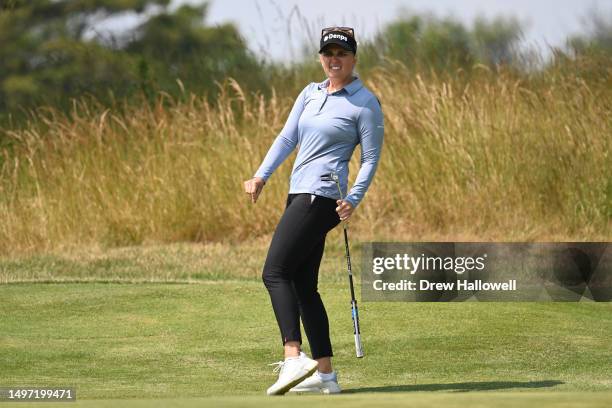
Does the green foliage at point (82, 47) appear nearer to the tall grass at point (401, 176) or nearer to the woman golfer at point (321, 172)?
the tall grass at point (401, 176)

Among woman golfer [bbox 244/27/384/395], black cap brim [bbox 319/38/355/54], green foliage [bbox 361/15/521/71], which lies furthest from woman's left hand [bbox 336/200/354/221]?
green foliage [bbox 361/15/521/71]

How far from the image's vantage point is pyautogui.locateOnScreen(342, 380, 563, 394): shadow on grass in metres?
6.69

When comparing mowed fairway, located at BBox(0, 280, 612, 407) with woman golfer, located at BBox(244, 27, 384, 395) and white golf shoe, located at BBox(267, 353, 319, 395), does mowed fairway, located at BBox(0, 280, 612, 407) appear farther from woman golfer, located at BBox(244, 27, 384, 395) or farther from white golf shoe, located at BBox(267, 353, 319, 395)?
woman golfer, located at BBox(244, 27, 384, 395)

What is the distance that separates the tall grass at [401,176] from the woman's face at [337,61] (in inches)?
304

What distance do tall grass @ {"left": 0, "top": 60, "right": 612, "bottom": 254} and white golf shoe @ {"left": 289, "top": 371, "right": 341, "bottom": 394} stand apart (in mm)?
7600

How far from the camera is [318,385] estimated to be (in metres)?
6.18

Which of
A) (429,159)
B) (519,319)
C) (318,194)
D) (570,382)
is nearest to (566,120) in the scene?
(429,159)

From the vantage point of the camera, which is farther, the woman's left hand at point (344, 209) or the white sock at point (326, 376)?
the white sock at point (326, 376)

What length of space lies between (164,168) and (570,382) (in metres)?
8.62

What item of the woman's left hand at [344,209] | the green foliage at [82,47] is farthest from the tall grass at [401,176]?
the green foliage at [82,47]

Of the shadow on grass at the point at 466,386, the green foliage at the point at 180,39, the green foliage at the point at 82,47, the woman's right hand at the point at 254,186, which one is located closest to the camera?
the woman's right hand at the point at 254,186

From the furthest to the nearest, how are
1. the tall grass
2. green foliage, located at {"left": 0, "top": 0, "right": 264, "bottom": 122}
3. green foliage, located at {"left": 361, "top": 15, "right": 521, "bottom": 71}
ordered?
1. green foliage, located at {"left": 0, "top": 0, "right": 264, "bottom": 122}
2. green foliage, located at {"left": 361, "top": 15, "right": 521, "bottom": 71}
3. the tall grass

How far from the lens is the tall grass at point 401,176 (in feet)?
46.4

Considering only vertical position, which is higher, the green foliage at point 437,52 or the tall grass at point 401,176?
the green foliage at point 437,52
